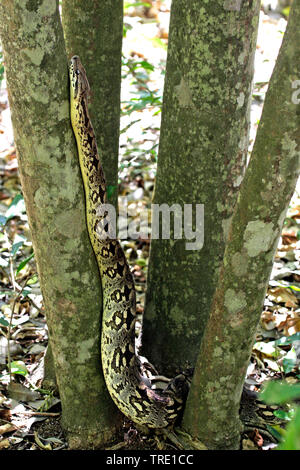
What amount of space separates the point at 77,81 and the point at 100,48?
0.54 metres

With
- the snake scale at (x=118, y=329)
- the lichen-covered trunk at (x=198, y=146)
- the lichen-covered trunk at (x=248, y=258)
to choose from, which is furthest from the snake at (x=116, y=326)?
the lichen-covered trunk at (x=198, y=146)

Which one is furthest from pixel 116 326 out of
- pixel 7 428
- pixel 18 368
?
pixel 7 428

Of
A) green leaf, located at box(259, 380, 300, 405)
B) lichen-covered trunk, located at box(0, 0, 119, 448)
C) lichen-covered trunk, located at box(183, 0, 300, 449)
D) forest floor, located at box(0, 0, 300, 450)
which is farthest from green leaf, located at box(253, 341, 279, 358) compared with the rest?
green leaf, located at box(259, 380, 300, 405)

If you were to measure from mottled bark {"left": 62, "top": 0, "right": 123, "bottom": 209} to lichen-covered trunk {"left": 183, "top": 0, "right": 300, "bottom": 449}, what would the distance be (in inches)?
42.3

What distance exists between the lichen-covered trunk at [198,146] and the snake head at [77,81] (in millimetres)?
593

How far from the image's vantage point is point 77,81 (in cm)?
252

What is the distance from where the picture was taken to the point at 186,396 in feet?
9.84

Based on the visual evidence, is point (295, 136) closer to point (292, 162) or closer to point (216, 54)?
point (292, 162)

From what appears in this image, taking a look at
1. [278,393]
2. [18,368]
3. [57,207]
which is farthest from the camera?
[18,368]

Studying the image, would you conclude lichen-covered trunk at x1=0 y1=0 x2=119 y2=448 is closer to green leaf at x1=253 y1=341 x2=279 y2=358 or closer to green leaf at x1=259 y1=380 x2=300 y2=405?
green leaf at x1=253 y1=341 x2=279 y2=358

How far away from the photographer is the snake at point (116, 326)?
2.79m

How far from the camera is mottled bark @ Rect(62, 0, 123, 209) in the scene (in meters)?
2.91

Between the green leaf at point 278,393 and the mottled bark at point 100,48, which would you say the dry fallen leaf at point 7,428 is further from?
the green leaf at point 278,393

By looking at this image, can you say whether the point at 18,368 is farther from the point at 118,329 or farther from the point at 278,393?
the point at 278,393
